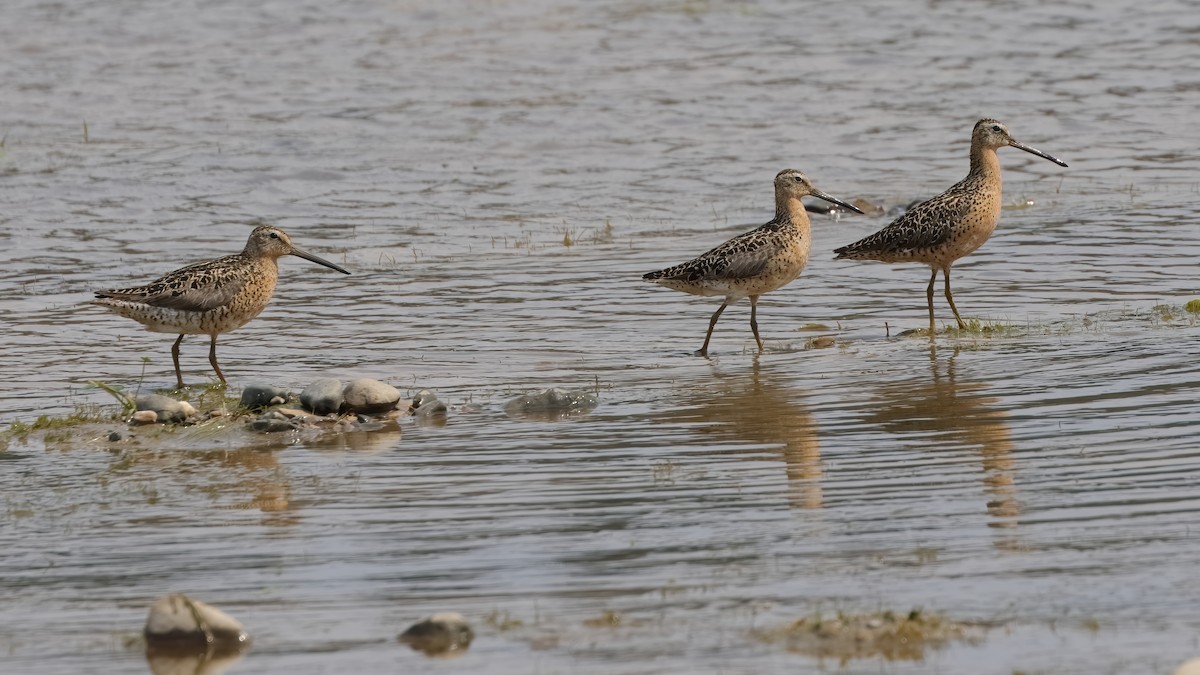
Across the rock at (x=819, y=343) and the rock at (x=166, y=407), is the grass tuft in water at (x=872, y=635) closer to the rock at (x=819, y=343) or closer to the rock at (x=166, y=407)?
the rock at (x=166, y=407)

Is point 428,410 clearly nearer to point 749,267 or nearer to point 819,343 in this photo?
point 819,343

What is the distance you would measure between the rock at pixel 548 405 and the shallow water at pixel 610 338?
0.49ft

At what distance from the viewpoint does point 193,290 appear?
36.6 feet

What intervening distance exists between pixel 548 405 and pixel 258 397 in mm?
1572

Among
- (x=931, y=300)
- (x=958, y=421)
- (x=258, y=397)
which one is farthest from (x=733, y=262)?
(x=258, y=397)

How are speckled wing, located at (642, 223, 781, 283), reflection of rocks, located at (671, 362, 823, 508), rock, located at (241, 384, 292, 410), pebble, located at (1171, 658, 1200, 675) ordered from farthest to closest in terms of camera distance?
1. speckled wing, located at (642, 223, 781, 283)
2. rock, located at (241, 384, 292, 410)
3. reflection of rocks, located at (671, 362, 823, 508)
4. pebble, located at (1171, 658, 1200, 675)

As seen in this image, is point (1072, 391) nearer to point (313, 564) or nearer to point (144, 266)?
point (313, 564)

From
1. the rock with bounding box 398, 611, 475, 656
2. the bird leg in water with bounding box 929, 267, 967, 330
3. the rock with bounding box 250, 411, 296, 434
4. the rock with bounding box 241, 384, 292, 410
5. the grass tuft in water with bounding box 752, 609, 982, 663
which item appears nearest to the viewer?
the grass tuft in water with bounding box 752, 609, 982, 663

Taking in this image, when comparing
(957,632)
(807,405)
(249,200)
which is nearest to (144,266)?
(249,200)

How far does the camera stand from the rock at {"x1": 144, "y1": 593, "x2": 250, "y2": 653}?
594 cm

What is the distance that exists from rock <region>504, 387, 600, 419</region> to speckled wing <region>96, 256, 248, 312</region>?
244cm

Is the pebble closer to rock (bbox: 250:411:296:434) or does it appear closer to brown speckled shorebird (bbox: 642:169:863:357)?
rock (bbox: 250:411:296:434)

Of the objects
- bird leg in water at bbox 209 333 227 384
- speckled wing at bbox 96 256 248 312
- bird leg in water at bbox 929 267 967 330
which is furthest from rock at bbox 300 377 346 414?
bird leg in water at bbox 929 267 967 330

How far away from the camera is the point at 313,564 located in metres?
6.85
